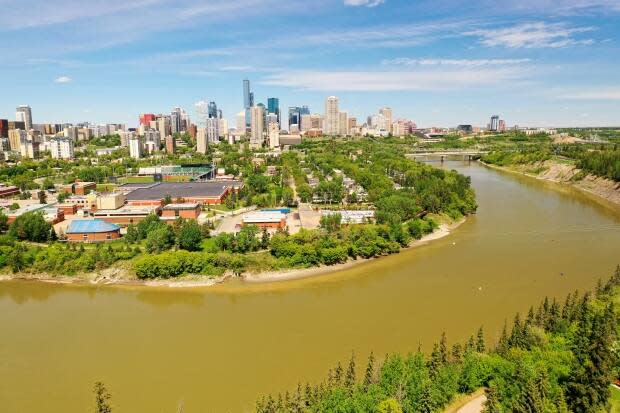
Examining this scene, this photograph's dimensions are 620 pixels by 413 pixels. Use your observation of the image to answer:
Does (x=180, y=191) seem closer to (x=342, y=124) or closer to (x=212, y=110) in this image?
(x=342, y=124)

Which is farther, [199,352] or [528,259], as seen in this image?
[528,259]

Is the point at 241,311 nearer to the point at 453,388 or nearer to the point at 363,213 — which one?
the point at 453,388

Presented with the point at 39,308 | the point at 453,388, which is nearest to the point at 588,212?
the point at 453,388

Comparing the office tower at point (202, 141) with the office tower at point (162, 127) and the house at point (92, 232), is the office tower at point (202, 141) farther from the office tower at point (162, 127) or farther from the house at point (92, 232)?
the house at point (92, 232)

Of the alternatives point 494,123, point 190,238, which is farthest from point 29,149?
point 494,123

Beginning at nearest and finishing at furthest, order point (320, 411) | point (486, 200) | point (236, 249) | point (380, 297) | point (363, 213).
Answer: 1. point (320, 411)
2. point (380, 297)
3. point (236, 249)
4. point (363, 213)
5. point (486, 200)

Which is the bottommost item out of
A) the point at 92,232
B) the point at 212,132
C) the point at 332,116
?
the point at 92,232
